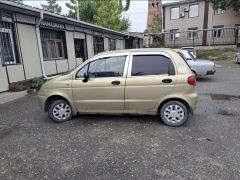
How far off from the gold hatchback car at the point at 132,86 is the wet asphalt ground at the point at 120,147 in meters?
0.42

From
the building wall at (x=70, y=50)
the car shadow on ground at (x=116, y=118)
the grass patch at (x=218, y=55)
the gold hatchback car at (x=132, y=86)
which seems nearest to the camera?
the gold hatchback car at (x=132, y=86)

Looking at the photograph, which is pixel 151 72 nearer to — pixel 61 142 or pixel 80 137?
pixel 80 137

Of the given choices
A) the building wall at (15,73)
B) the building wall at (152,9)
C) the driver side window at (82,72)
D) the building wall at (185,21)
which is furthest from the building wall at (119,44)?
the building wall at (152,9)

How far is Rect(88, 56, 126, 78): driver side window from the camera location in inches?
191

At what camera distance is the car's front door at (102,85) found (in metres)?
4.82

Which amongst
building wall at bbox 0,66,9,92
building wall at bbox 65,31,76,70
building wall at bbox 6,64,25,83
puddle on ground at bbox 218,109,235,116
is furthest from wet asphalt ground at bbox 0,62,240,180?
building wall at bbox 65,31,76,70

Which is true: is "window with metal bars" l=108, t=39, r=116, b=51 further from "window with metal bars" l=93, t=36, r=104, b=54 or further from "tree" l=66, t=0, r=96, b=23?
"tree" l=66, t=0, r=96, b=23

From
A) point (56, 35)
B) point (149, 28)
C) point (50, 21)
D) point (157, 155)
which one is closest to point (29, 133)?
point (157, 155)

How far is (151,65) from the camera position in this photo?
472 cm

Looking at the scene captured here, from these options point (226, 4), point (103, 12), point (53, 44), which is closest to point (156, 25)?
point (103, 12)

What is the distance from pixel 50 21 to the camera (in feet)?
36.1

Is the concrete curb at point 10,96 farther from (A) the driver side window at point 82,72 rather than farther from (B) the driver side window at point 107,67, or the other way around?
(B) the driver side window at point 107,67

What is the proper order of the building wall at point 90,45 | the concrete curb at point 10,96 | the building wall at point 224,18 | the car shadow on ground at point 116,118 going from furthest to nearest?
1. the building wall at point 224,18
2. the building wall at point 90,45
3. the concrete curb at point 10,96
4. the car shadow on ground at point 116,118

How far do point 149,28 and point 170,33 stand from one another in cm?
2514
